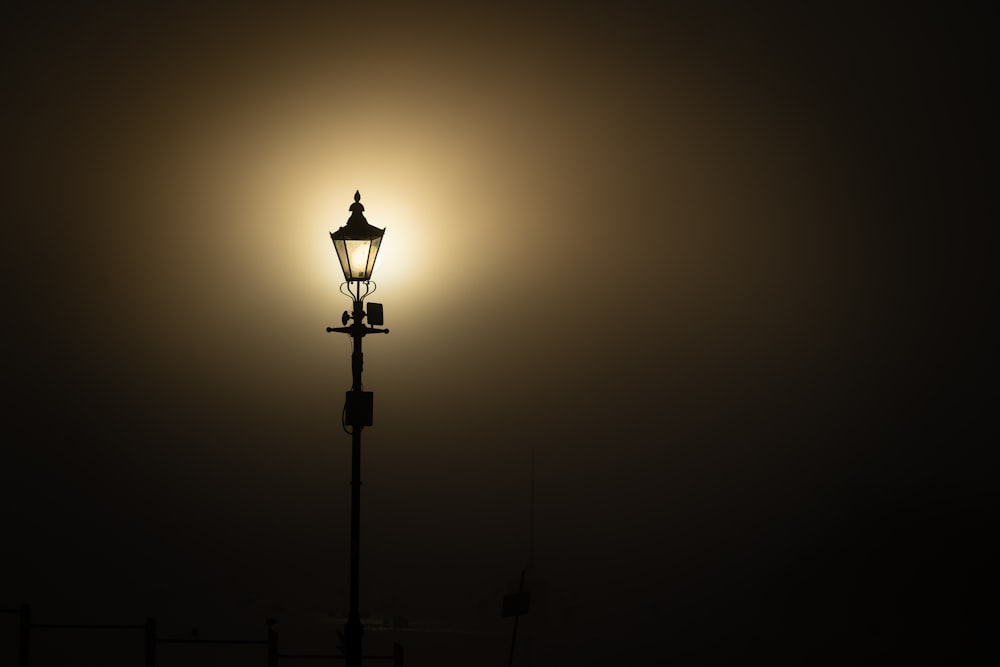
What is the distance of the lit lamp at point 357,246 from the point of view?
6.66 m

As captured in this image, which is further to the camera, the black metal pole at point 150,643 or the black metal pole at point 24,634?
the black metal pole at point 24,634

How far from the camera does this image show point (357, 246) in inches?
263

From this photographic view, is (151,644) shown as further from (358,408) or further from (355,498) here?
(358,408)

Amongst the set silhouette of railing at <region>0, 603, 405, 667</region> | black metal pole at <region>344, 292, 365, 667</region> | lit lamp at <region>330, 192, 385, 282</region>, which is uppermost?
lit lamp at <region>330, 192, 385, 282</region>

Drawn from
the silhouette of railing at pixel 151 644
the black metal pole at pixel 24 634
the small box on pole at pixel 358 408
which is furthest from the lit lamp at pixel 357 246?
the black metal pole at pixel 24 634

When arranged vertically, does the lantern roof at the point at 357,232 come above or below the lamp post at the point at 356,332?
above

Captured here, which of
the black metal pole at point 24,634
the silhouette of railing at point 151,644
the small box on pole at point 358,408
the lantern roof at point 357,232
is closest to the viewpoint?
the lantern roof at point 357,232

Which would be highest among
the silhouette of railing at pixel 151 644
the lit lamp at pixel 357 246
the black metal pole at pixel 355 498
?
the lit lamp at pixel 357 246

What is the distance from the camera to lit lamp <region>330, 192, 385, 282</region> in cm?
666

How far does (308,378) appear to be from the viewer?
9445 millimetres

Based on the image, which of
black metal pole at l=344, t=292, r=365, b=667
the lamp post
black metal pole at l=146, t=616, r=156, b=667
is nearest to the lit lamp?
the lamp post

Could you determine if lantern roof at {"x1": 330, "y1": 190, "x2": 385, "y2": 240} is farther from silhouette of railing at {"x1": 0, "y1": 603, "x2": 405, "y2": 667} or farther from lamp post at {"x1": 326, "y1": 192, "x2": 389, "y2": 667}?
silhouette of railing at {"x1": 0, "y1": 603, "x2": 405, "y2": 667}

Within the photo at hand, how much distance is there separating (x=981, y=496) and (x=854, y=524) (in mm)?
1190

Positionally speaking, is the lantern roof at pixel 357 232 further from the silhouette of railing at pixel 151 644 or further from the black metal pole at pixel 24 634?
the black metal pole at pixel 24 634
